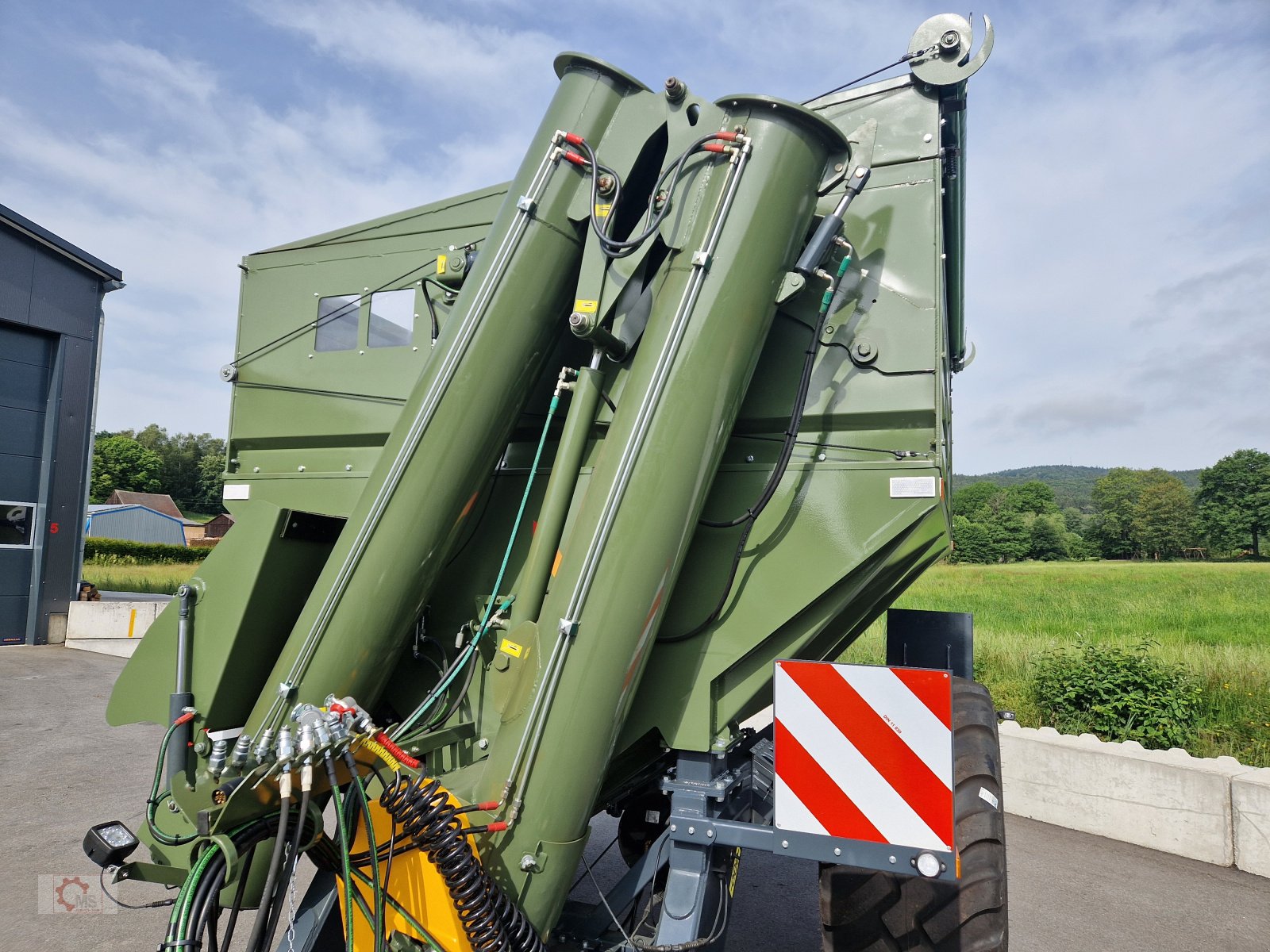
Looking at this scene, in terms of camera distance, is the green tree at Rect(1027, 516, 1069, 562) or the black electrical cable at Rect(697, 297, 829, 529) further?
the green tree at Rect(1027, 516, 1069, 562)

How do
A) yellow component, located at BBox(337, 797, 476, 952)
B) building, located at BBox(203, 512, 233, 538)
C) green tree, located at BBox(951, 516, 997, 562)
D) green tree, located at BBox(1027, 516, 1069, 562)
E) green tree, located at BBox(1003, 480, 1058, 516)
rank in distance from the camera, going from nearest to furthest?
1. yellow component, located at BBox(337, 797, 476, 952)
2. green tree, located at BBox(951, 516, 997, 562)
3. building, located at BBox(203, 512, 233, 538)
4. green tree, located at BBox(1027, 516, 1069, 562)
5. green tree, located at BBox(1003, 480, 1058, 516)

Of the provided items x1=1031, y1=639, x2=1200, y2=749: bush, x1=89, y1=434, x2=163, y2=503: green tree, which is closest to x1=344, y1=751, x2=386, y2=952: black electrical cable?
x1=1031, y1=639, x2=1200, y2=749: bush

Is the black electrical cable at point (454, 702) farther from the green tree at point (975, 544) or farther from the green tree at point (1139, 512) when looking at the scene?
the green tree at point (1139, 512)

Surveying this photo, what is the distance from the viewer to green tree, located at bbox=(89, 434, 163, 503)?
6931 cm

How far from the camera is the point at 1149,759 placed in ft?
17.0

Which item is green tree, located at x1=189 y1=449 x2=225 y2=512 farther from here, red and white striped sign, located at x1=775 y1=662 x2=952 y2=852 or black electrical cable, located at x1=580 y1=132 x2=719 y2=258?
red and white striped sign, located at x1=775 y1=662 x2=952 y2=852

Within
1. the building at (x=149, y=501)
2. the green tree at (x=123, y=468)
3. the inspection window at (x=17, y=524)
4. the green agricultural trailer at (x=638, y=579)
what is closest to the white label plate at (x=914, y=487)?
the green agricultural trailer at (x=638, y=579)

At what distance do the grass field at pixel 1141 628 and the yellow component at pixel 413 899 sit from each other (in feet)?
18.8

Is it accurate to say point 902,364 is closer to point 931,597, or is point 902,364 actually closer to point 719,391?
point 719,391

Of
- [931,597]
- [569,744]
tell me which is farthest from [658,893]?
[931,597]

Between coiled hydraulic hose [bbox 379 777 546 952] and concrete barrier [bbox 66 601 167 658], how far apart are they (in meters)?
12.8

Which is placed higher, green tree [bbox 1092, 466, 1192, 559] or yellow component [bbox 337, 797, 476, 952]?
green tree [bbox 1092, 466, 1192, 559]

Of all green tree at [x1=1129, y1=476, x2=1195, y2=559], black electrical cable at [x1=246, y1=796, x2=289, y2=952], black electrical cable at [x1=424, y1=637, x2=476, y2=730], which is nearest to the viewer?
black electrical cable at [x1=246, y1=796, x2=289, y2=952]

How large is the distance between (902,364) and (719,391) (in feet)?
2.20
